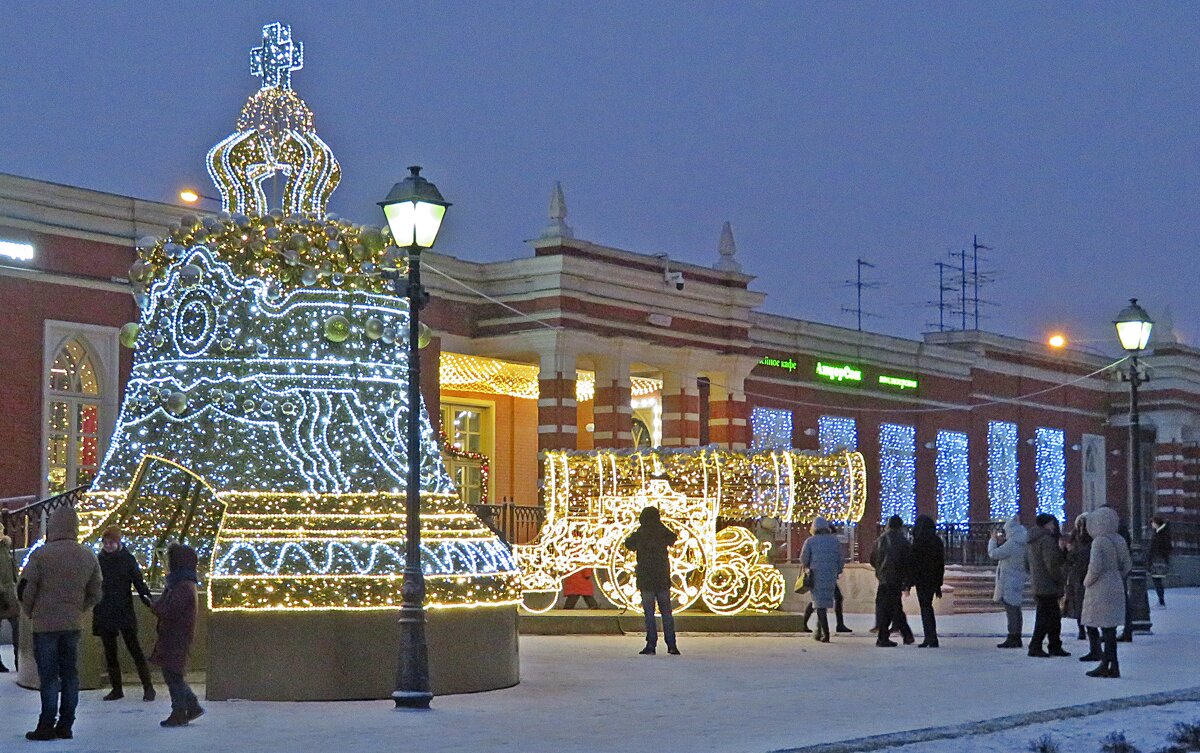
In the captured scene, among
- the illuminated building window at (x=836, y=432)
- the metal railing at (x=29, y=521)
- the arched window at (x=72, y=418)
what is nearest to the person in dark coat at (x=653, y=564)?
the metal railing at (x=29, y=521)

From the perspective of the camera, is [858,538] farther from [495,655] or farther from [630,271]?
[495,655]

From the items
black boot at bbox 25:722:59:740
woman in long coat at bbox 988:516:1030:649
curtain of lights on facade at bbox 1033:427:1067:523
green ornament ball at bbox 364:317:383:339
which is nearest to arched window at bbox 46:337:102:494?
green ornament ball at bbox 364:317:383:339

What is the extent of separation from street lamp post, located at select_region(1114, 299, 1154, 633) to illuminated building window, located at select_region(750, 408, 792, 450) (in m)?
16.6

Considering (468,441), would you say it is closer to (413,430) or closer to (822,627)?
(822,627)

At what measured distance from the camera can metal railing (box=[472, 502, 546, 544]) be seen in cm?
2936

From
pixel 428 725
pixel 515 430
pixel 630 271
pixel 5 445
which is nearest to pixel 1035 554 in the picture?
pixel 428 725

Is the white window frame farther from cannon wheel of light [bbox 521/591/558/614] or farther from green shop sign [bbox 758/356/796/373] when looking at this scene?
green shop sign [bbox 758/356/796/373]

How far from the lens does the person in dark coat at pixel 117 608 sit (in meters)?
13.1

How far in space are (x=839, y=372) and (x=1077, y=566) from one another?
22.0 metres

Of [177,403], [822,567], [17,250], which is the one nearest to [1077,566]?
[822,567]

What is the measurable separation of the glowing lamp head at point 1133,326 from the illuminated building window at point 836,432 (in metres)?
19.7

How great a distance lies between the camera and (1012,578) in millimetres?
19812

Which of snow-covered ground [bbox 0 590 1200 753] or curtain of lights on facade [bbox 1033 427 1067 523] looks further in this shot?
curtain of lights on facade [bbox 1033 427 1067 523]

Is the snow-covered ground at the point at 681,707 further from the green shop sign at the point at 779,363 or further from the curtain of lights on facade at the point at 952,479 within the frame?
the curtain of lights on facade at the point at 952,479
